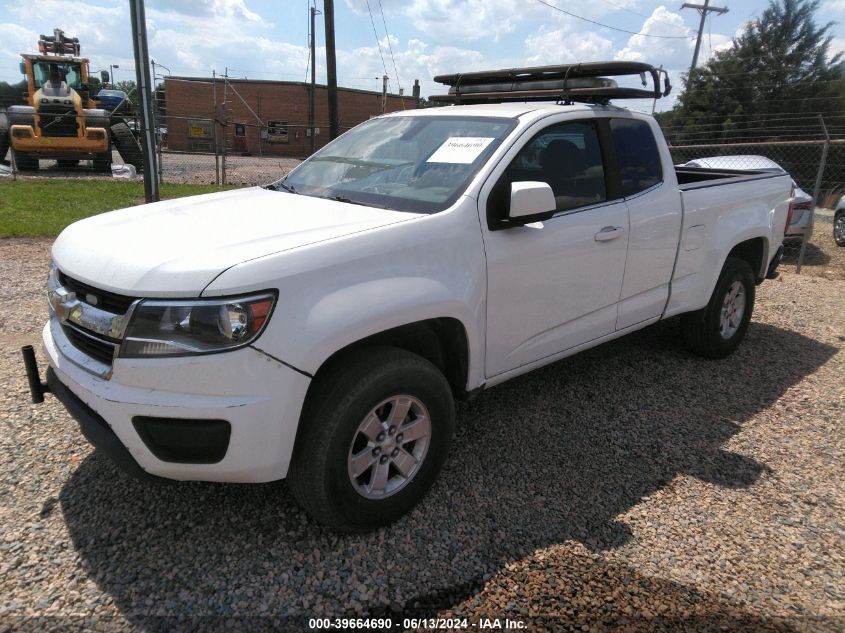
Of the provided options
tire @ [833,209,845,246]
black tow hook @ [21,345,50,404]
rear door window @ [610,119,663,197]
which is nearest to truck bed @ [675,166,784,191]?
rear door window @ [610,119,663,197]

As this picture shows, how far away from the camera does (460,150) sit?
3.33 m

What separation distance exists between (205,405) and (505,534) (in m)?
1.46

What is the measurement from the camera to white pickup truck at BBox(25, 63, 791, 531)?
2.30 meters

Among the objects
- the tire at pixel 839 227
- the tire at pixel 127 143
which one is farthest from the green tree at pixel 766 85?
the tire at pixel 127 143

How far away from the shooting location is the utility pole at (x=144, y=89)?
6.77 m

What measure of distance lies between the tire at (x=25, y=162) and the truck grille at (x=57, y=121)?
0.93 meters

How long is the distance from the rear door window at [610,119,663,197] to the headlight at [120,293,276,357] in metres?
2.59

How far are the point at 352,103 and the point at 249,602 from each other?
41789 mm

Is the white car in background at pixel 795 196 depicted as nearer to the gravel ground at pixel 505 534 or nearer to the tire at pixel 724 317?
the tire at pixel 724 317

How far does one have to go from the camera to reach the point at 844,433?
401 centimetres

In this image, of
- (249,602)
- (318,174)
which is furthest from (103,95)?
(249,602)

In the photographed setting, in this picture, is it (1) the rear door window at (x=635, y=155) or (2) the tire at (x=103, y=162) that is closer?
(1) the rear door window at (x=635, y=155)

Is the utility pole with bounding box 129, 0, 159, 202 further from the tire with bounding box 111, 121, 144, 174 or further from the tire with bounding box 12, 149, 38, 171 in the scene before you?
the tire with bounding box 111, 121, 144, 174

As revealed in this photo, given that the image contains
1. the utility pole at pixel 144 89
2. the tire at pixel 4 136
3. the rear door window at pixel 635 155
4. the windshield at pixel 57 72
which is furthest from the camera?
the tire at pixel 4 136
